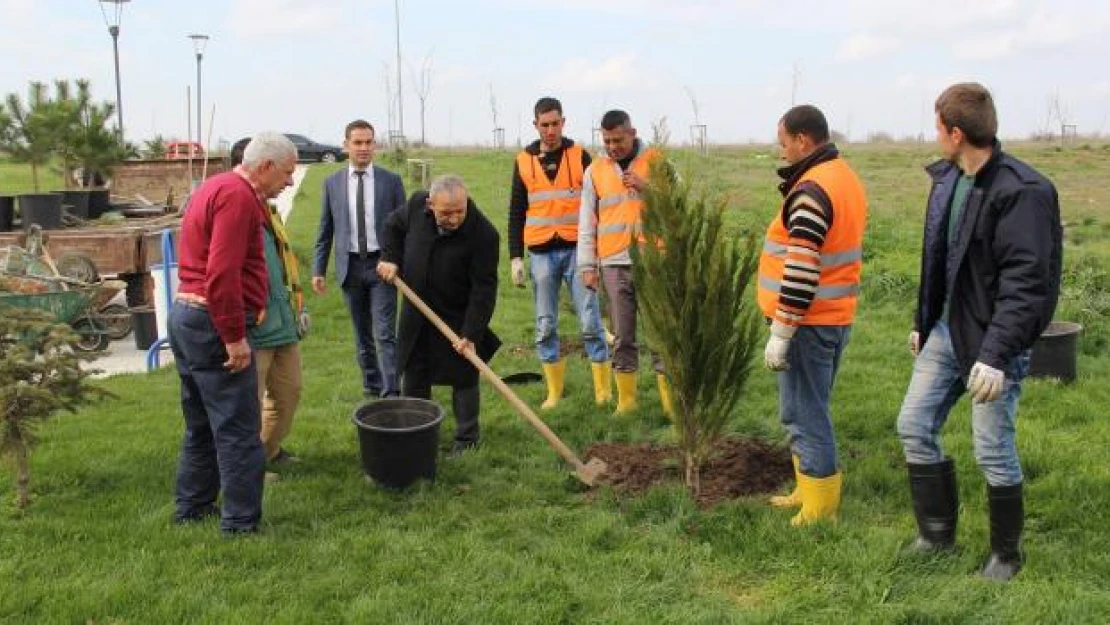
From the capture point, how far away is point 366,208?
280 inches

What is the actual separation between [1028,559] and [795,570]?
1.00 metres

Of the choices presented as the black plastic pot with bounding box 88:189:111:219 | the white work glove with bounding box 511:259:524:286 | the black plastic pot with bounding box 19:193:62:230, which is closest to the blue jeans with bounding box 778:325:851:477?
the white work glove with bounding box 511:259:524:286

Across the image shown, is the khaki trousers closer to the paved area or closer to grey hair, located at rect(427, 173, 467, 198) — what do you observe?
Result: grey hair, located at rect(427, 173, 467, 198)

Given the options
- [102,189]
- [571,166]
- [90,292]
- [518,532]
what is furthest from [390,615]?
[102,189]

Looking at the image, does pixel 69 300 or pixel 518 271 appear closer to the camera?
pixel 518 271

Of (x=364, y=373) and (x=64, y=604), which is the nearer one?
(x=64, y=604)

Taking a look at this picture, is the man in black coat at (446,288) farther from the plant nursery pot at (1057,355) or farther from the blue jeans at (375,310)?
the plant nursery pot at (1057,355)

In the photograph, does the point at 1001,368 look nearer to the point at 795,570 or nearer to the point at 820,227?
the point at 820,227

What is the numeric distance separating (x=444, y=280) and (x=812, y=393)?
237 centimetres

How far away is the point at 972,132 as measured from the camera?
3701 millimetres

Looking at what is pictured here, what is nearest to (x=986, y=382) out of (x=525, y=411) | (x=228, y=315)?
(x=525, y=411)

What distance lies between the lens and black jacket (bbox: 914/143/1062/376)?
3.55 meters

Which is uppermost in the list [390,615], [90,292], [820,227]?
[820,227]

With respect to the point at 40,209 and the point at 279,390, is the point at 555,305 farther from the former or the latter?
the point at 40,209
